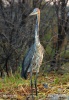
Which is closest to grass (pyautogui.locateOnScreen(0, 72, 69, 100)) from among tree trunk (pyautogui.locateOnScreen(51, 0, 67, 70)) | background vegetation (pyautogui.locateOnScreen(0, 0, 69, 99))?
background vegetation (pyautogui.locateOnScreen(0, 0, 69, 99))

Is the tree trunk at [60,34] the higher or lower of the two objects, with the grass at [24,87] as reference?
higher

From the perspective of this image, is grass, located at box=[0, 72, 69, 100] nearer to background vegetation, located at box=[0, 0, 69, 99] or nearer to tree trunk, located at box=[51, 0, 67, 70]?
background vegetation, located at box=[0, 0, 69, 99]

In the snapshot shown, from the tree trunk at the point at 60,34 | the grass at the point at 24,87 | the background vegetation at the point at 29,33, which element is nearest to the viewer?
the grass at the point at 24,87

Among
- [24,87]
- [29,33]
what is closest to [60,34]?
[29,33]

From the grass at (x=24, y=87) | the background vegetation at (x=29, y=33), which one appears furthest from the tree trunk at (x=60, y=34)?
the grass at (x=24, y=87)

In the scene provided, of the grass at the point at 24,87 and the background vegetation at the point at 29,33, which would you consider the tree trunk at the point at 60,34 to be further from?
the grass at the point at 24,87

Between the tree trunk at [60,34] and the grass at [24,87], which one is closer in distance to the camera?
the grass at [24,87]

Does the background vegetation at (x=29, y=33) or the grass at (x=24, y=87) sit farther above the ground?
the background vegetation at (x=29, y=33)

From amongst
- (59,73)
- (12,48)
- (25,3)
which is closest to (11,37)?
(12,48)

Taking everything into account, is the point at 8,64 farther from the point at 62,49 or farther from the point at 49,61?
the point at 62,49

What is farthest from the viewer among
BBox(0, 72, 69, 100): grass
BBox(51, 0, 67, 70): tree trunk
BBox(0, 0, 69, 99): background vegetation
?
BBox(51, 0, 67, 70): tree trunk

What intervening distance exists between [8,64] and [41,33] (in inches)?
53.0

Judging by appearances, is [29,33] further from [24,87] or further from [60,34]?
[24,87]

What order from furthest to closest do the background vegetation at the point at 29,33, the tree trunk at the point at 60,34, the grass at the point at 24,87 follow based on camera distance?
1. the tree trunk at the point at 60,34
2. the background vegetation at the point at 29,33
3. the grass at the point at 24,87
